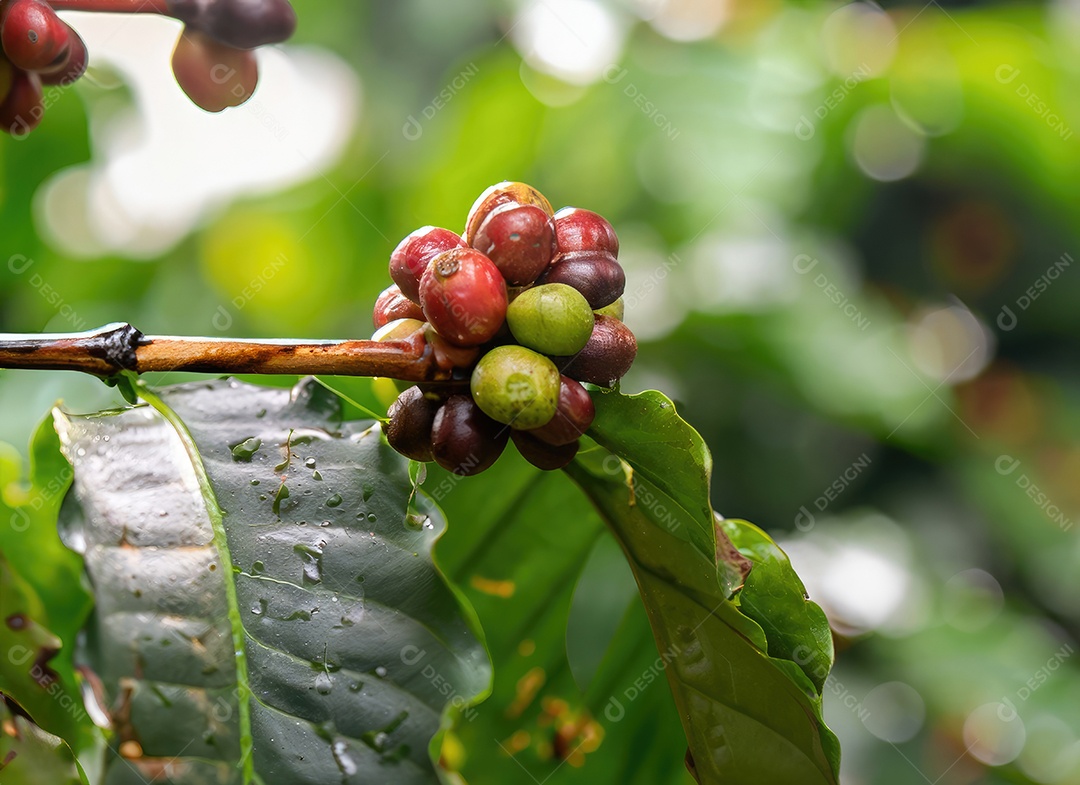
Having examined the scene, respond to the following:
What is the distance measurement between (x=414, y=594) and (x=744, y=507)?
7.75ft

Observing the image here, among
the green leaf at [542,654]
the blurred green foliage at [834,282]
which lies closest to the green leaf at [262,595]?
the green leaf at [542,654]

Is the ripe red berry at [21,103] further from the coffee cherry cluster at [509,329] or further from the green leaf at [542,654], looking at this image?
the green leaf at [542,654]

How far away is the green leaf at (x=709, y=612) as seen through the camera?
0.85 meters

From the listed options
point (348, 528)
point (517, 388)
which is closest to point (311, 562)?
point (348, 528)

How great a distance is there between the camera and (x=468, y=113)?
2.33m

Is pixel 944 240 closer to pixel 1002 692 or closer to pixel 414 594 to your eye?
pixel 1002 692

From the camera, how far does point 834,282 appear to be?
267 cm

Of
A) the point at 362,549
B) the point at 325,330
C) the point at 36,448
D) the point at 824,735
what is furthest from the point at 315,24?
the point at 824,735

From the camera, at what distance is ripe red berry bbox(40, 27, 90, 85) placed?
928 mm

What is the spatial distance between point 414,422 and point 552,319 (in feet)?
0.57

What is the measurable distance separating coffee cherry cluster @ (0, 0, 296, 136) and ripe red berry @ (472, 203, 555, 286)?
29cm

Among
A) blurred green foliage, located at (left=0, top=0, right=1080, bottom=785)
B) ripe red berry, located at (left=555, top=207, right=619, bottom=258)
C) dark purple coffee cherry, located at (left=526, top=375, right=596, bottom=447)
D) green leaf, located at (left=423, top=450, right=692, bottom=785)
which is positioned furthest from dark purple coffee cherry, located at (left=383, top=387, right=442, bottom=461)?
blurred green foliage, located at (left=0, top=0, right=1080, bottom=785)

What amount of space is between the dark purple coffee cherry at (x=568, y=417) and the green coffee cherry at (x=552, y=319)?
4 centimetres

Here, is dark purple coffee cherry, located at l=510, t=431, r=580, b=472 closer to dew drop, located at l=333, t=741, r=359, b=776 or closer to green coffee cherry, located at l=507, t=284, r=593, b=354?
green coffee cherry, located at l=507, t=284, r=593, b=354
